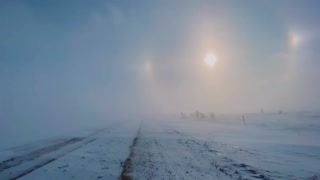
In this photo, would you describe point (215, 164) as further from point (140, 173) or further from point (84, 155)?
point (84, 155)

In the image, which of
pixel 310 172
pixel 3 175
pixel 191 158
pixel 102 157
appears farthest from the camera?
pixel 102 157

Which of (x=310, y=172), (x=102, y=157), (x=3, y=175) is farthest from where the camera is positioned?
(x=102, y=157)

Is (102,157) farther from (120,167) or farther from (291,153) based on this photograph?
(291,153)

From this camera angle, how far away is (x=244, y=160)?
14.9 metres

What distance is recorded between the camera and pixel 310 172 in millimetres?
11469

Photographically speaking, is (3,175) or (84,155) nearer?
(3,175)

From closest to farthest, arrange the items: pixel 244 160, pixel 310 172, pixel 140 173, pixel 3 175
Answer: pixel 310 172 < pixel 140 173 < pixel 3 175 < pixel 244 160

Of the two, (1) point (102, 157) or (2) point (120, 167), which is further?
(1) point (102, 157)

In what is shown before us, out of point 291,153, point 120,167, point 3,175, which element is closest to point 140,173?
point 120,167

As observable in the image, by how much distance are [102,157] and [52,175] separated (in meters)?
4.62

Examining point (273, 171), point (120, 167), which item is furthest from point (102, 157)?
point (273, 171)

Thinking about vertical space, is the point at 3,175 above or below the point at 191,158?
below

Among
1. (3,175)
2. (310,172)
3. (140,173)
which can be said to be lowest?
(3,175)

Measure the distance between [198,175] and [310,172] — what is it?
472 cm
